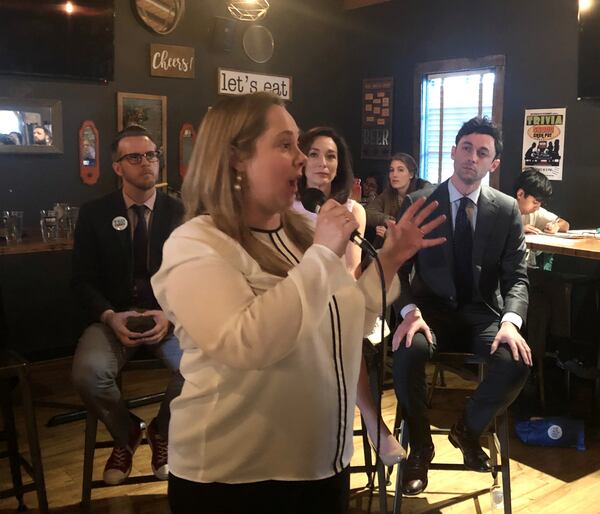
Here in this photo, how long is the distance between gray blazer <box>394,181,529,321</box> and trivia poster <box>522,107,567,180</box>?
6.88ft

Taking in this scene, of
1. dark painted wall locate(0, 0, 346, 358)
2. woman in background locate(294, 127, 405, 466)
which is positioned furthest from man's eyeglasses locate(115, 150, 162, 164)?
dark painted wall locate(0, 0, 346, 358)

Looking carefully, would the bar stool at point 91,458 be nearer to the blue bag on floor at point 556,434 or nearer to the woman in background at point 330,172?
the woman in background at point 330,172

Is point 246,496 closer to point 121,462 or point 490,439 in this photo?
point 121,462

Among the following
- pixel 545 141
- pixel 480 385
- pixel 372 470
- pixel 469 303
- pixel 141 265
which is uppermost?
pixel 545 141

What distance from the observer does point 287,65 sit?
5336 mm

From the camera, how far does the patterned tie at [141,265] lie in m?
2.64

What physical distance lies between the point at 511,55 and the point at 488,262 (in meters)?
2.67

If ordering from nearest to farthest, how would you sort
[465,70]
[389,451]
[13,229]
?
[389,451]
[13,229]
[465,70]

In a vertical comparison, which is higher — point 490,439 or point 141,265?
point 141,265

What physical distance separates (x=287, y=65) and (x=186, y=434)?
4535mm

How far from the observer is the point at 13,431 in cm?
237

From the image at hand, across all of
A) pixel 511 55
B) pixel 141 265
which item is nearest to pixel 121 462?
pixel 141 265

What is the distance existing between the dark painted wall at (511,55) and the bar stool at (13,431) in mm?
3617

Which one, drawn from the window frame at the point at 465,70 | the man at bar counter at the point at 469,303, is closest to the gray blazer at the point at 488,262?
the man at bar counter at the point at 469,303
